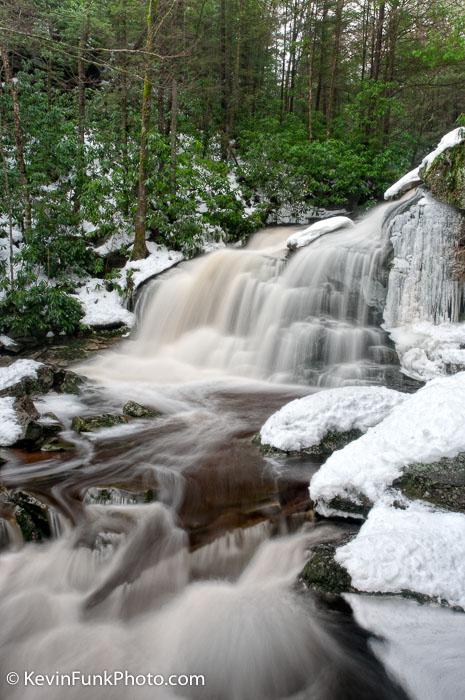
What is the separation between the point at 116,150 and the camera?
1285 cm

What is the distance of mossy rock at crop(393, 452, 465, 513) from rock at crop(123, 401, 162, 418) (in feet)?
11.2

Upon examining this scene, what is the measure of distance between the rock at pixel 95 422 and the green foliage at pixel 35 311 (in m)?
4.28

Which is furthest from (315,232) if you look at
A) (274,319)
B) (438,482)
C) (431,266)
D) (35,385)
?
(438,482)

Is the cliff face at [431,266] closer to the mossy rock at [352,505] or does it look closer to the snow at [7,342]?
the mossy rock at [352,505]

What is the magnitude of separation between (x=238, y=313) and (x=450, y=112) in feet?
48.1

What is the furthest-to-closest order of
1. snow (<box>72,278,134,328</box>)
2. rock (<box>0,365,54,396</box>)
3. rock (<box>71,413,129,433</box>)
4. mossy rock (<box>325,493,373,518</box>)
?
snow (<box>72,278,134,328</box>)
rock (<box>0,365,54,396</box>)
rock (<box>71,413,129,433</box>)
mossy rock (<box>325,493,373,518</box>)

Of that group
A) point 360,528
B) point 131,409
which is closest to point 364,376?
point 131,409

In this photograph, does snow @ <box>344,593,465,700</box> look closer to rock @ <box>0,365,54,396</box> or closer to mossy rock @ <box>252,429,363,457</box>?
mossy rock @ <box>252,429,363,457</box>

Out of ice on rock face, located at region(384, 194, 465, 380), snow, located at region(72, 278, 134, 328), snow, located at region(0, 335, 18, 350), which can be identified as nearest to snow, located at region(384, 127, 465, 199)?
ice on rock face, located at region(384, 194, 465, 380)

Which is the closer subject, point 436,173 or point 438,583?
point 438,583

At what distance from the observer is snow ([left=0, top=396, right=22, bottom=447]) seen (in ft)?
15.9

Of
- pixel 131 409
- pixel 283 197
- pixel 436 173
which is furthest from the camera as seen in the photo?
pixel 283 197

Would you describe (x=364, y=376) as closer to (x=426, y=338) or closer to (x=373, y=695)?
(x=426, y=338)

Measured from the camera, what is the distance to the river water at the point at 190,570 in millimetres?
2533
